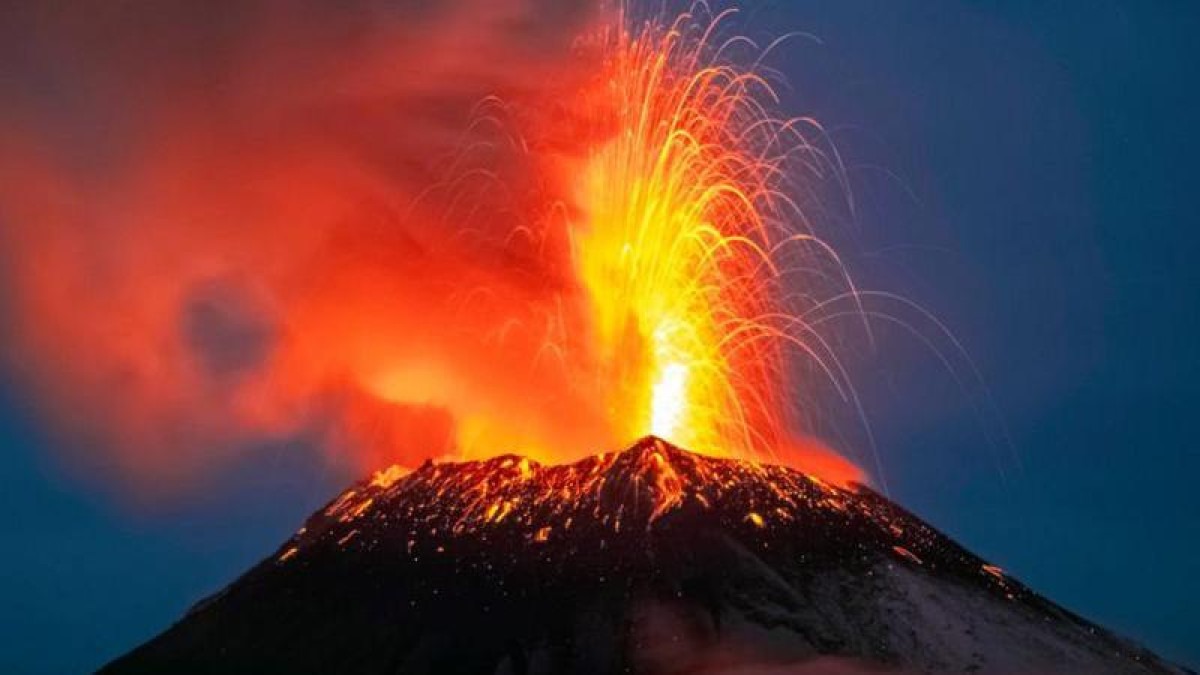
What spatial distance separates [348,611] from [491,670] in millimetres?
10390

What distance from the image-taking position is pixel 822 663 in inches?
2047

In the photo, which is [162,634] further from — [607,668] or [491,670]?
[607,668]

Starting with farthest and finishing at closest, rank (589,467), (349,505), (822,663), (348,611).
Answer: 1. (349,505)
2. (589,467)
3. (348,611)
4. (822,663)

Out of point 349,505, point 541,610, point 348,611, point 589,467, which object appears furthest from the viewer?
point 349,505

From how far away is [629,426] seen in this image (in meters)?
67.4

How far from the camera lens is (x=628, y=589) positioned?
56969 mm

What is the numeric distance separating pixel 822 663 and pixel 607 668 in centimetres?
836

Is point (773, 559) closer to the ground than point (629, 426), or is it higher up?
closer to the ground

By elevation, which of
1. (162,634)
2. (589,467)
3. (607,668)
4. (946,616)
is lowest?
(607,668)

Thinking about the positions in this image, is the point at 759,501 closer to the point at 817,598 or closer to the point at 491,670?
the point at 817,598

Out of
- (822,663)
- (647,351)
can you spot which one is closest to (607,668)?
(822,663)

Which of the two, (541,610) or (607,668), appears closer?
(607,668)

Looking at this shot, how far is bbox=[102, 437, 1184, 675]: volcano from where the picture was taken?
2140 inches

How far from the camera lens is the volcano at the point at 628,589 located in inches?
2140
